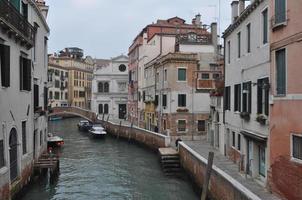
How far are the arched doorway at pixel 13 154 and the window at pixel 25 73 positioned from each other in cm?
189

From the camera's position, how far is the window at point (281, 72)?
1079 cm

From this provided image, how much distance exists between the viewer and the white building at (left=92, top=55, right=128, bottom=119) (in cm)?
4991

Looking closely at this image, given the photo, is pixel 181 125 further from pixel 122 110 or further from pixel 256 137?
pixel 122 110

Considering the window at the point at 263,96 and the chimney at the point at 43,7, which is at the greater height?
the chimney at the point at 43,7

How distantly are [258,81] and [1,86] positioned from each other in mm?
7848

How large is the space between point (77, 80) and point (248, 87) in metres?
64.5

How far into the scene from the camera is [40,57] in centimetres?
2009

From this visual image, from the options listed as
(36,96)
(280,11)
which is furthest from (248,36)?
(36,96)

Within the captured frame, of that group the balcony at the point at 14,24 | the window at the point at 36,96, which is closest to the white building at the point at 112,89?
the window at the point at 36,96

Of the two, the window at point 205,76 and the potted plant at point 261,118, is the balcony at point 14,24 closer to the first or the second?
the potted plant at point 261,118

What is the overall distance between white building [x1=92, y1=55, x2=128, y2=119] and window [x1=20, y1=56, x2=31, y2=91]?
33.8m

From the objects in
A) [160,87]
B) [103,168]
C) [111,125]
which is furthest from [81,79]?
[103,168]

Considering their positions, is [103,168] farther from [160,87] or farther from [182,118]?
[160,87]


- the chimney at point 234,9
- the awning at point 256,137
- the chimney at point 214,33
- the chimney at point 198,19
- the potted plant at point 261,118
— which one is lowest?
the awning at point 256,137
